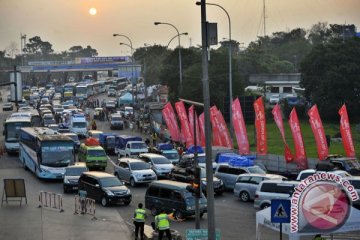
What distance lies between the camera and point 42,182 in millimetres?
40781

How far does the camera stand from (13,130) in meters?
55.5

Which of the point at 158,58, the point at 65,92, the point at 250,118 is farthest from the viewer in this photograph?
the point at 158,58

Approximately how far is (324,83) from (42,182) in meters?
43.7

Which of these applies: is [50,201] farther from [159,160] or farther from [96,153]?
[96,153]

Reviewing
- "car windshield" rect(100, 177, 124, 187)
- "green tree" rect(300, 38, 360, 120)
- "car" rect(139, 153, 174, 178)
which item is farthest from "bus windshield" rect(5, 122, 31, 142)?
"green tree" rect(300, 38, 360, 120)

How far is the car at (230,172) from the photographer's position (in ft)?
119

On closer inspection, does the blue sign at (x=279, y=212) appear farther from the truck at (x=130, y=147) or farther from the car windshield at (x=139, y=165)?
the truck at (x=130, y=147)

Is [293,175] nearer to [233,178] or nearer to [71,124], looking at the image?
[233,178]

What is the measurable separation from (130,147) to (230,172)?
48.8ft

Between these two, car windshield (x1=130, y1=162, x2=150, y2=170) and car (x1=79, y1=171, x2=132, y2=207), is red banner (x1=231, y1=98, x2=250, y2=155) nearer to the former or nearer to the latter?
car windshield (x1=130, y1=162, x2=150, y2=170)

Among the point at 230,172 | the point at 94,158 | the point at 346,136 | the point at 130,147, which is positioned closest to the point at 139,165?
the point at 230,172

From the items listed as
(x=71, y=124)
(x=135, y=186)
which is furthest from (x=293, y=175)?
(x=71, y=124)

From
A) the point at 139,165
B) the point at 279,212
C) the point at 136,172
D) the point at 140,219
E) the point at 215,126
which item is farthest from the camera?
the point at 215,126

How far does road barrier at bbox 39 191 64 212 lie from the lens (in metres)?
31.0
